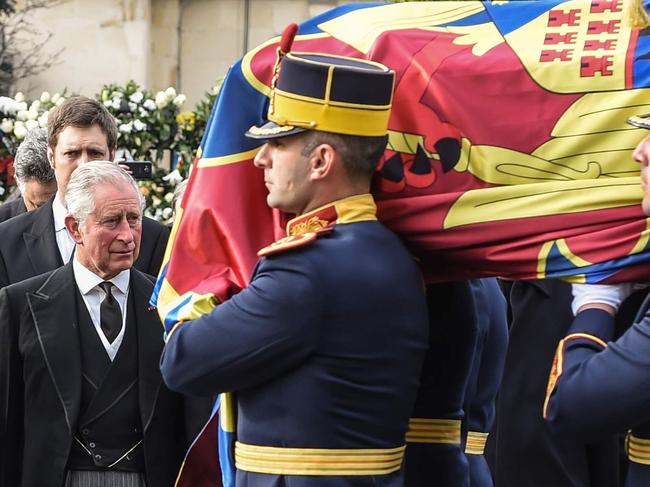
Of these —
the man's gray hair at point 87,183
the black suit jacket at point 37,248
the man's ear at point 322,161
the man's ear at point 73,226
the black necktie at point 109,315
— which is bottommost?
the black suit jacket at point 37,248

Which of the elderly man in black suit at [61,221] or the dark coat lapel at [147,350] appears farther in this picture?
the elderly man in black suit at [61,221]

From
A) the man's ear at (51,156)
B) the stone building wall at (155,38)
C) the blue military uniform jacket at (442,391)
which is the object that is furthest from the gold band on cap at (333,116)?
the stone building wall at (155,38)

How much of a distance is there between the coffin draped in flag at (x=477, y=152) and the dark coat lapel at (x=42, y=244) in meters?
1.61

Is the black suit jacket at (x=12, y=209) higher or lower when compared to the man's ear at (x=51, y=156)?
lower

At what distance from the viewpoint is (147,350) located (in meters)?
4.80

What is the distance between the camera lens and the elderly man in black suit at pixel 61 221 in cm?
558

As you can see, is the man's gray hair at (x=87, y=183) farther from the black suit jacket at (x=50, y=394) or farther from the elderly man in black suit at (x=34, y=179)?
the elderly man in black suit at (x=34, y=179)

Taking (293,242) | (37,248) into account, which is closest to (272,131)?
(293,242)

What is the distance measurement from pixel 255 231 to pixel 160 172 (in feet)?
16.5

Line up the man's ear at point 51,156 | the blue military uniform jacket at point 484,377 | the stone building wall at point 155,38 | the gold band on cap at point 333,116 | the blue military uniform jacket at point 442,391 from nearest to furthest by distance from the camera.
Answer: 1. the gold band on cap at point 333,116
2. the blue military uniform jacket at point 442,391
3. the blue military uniform jacket at point 484,377
4. the man's ear at point 51,156
5. the stone building wall at point 155,38

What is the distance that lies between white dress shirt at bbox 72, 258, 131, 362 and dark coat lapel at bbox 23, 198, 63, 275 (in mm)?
635

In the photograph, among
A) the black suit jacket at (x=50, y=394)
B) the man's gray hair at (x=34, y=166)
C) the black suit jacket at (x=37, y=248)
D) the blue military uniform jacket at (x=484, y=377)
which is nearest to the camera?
the black suit jacket at (x=50, y=394)

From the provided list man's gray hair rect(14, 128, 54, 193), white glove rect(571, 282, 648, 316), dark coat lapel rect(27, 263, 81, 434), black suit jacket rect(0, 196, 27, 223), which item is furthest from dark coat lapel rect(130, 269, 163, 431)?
black suit jacket rect(0, 196, 27, 223)

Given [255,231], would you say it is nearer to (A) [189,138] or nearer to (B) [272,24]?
(A) [189,138]
